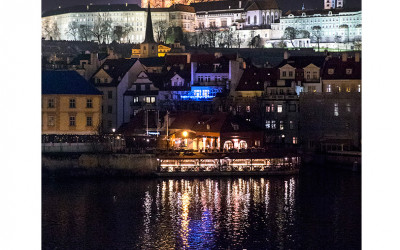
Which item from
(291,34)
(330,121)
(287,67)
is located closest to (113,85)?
(287,67)

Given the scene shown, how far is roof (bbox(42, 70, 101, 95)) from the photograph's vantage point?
32031mm

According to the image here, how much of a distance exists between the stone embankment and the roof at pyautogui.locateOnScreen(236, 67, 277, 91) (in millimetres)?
9149

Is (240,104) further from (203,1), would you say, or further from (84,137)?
(203,1)

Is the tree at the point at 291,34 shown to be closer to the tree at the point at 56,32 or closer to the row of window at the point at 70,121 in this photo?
the tree at the point at 56,32

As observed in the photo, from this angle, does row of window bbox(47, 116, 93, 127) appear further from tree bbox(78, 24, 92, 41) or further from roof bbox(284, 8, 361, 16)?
roof bbox(284, 8, 361, 16)

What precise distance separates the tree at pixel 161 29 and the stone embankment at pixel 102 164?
52.4 m

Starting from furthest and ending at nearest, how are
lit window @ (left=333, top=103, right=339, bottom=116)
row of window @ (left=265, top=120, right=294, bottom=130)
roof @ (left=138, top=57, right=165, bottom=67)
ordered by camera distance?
roof @ (left=138, top=57, right=165, bottom=67)
row of window @ (left=265, top=120, right=294, bottom=130)
lit window @ (left=333, top=103, right=339, bottom=116)

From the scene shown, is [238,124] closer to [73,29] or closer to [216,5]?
[73,29]

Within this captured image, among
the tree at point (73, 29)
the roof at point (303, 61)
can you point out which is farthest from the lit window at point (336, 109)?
the tree at point (73, 29)

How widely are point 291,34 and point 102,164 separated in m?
58.9

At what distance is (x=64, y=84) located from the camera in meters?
32.6

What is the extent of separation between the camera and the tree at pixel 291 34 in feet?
277

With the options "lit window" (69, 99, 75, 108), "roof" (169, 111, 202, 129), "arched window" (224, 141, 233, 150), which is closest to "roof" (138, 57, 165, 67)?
"roof" (169, 111, 202, 129)
